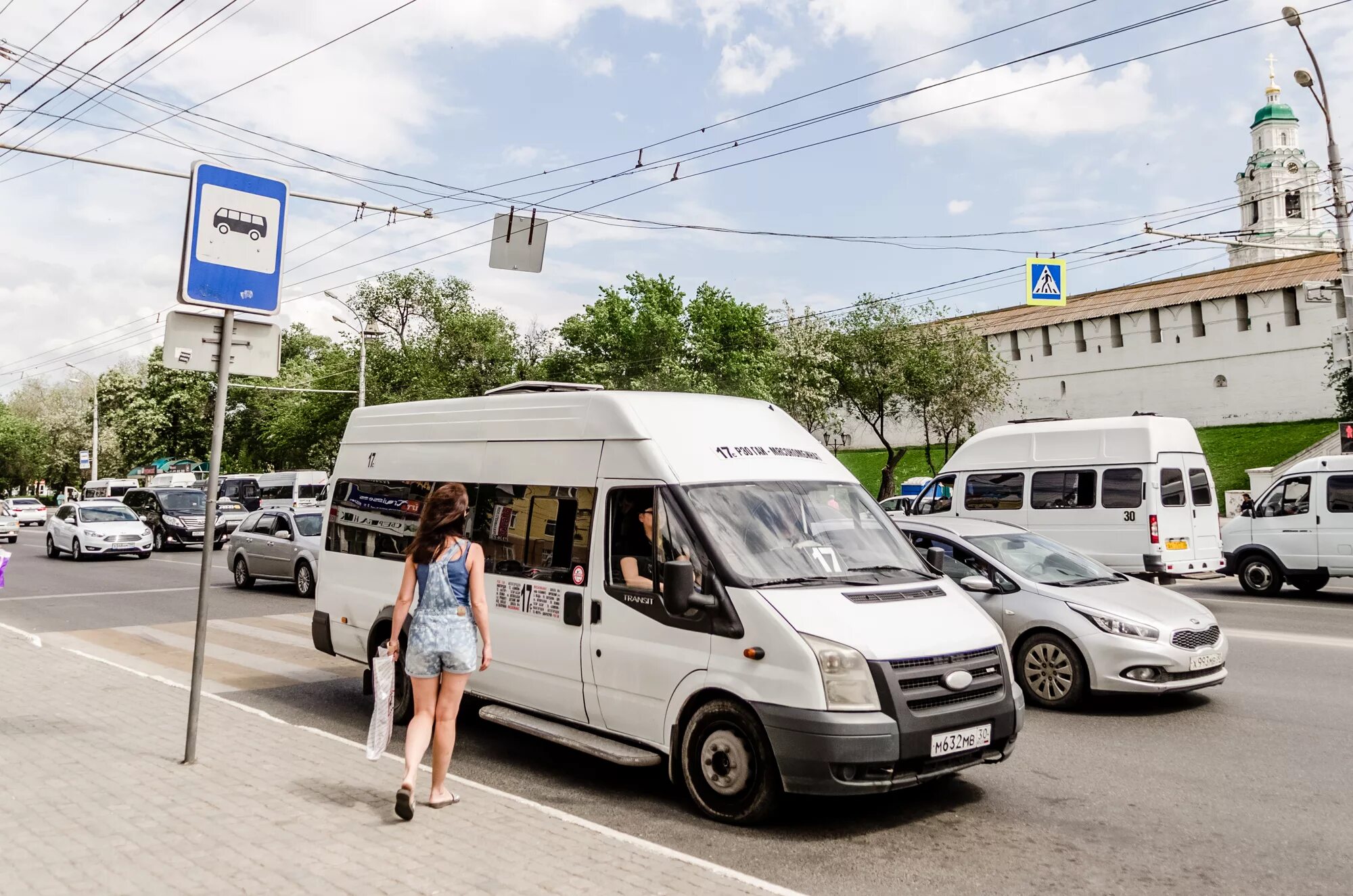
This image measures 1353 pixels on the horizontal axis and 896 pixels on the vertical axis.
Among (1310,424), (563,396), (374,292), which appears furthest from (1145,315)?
(563,396)

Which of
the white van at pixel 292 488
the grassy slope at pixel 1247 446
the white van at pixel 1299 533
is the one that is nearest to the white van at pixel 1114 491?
the white van at pixel 1299 533

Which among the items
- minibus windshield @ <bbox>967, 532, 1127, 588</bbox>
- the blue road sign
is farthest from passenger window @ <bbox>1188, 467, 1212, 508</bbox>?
the blue road sign

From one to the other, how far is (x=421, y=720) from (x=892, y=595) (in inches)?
102

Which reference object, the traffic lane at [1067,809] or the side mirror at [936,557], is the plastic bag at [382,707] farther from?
the side mirror at [936,557]

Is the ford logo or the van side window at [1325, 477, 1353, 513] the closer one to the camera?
the ford logo

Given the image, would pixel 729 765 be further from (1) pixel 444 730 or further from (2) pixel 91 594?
(2) pixel 91 594

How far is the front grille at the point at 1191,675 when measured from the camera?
805cm

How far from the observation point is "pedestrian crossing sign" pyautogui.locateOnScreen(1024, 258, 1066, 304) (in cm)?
2445

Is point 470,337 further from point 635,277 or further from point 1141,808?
point 1141,808

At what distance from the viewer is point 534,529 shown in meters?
6.97

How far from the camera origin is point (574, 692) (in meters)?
6.45

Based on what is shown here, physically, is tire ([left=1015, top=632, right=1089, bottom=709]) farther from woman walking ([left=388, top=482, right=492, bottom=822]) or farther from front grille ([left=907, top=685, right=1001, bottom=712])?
woman walking ([left=388, top=482, right=492, bottom=822])

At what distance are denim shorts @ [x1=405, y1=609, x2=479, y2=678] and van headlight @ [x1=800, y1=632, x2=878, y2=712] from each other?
5.82 ft

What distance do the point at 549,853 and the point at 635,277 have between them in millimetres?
44986
